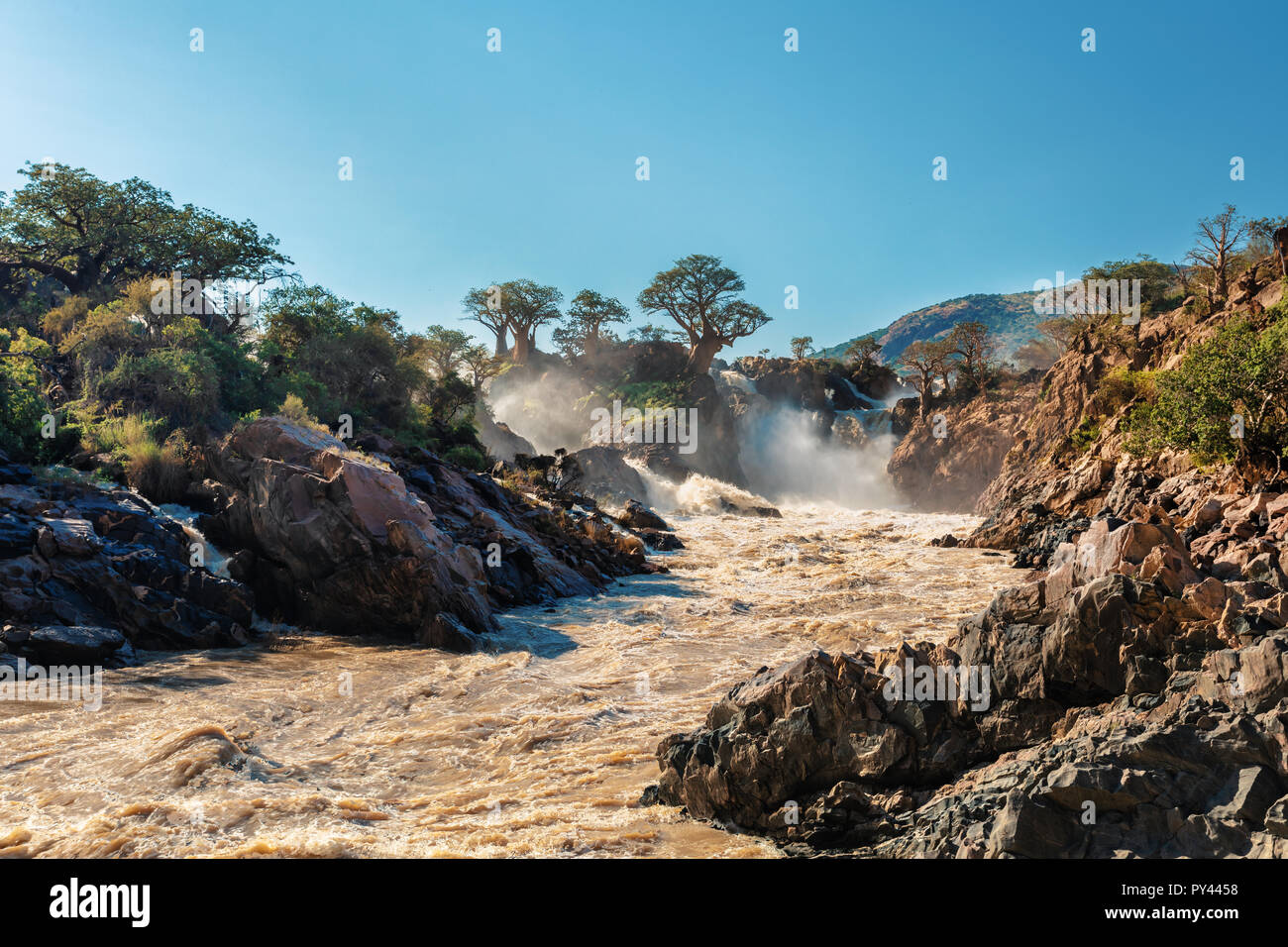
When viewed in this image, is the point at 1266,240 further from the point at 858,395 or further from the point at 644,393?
the point at 644,393

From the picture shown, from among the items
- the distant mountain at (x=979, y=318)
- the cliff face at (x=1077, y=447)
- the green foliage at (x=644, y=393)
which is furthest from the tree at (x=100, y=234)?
the distant mountain at (x=979, y=318)

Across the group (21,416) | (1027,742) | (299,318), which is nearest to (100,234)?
(299,318)

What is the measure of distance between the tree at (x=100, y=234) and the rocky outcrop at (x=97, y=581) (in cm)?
2038

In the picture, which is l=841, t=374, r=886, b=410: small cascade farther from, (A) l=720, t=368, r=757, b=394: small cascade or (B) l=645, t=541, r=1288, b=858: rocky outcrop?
(B) l=645, t=541, r=1288, b=858: rocky outcrop

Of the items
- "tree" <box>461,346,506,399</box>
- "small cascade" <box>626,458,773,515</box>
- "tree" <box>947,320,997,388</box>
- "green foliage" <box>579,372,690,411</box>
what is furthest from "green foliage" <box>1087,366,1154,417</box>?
"tree" <box>461,346,506,399</box>

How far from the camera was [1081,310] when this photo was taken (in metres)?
42.4

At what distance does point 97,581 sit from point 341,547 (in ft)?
12.6

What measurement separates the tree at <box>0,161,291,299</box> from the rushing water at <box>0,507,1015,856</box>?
26067mm

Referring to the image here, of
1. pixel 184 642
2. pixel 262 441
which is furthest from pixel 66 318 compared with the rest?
pixel 184 642

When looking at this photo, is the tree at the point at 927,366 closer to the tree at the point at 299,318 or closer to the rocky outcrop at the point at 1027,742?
the tree at the point at 299,318

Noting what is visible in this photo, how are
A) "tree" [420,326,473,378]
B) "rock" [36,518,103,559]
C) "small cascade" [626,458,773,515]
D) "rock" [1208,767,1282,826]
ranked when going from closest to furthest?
"rock" [1208,767,1282,826], "rock" [36,518,103,559], "small cascade" [626,458,773,515], "tree" [420,326,473,378]

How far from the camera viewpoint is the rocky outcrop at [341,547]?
14352mm

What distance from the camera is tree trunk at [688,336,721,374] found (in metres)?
58.3

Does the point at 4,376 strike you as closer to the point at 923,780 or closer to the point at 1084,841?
the point at 923,780
